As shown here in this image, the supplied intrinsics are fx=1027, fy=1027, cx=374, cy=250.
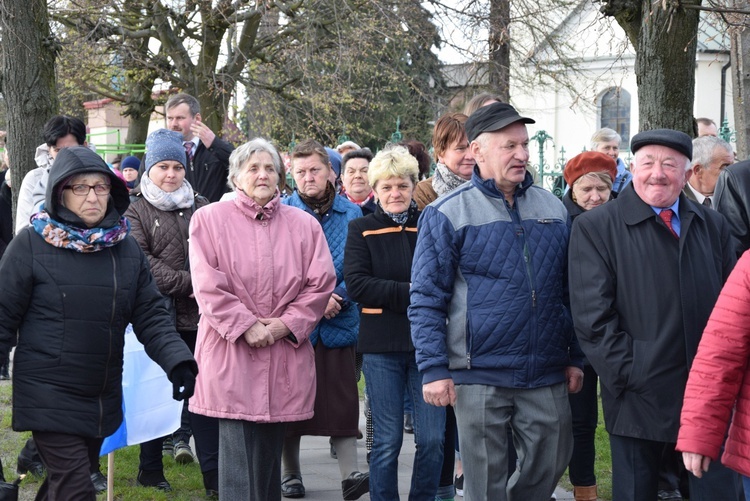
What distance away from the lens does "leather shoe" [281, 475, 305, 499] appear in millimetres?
6480

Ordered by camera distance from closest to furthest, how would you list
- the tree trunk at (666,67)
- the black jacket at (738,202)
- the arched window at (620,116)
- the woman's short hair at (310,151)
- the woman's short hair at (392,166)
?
the black jacket at (738,202)
the woman's short hair at (392,166)
the woman's short hair at (310,151)
the tree trunk at (666,67)
the arched window at (620,116)

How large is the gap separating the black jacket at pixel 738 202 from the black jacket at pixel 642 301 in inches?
18.6

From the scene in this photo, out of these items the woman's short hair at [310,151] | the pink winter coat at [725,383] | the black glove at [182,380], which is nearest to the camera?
the pink winter coat at [725,383]

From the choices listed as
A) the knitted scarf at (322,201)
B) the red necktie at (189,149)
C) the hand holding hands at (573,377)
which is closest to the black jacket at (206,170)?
the red necktie at (189,149)

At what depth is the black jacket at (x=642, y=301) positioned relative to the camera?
4.47 meters

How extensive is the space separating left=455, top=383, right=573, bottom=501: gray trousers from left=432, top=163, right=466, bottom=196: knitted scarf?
5.25 ft

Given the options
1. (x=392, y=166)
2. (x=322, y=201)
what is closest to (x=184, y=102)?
(x=322, y=201)

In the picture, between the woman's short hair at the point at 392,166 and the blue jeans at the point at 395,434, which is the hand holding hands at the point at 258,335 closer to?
the blue jeans at the point at 395,434

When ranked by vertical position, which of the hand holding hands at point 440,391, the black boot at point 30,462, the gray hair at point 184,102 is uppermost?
the gray hair at point 184,102

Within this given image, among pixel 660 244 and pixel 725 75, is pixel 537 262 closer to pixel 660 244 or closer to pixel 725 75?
pixel 660 244

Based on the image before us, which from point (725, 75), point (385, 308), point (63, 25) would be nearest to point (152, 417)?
point (385, 308)

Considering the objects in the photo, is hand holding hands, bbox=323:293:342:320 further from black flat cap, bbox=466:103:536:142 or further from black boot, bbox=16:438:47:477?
black boot, bbox=16:438:47:477

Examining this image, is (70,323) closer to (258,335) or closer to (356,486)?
(258,335)

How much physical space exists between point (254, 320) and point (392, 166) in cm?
129
